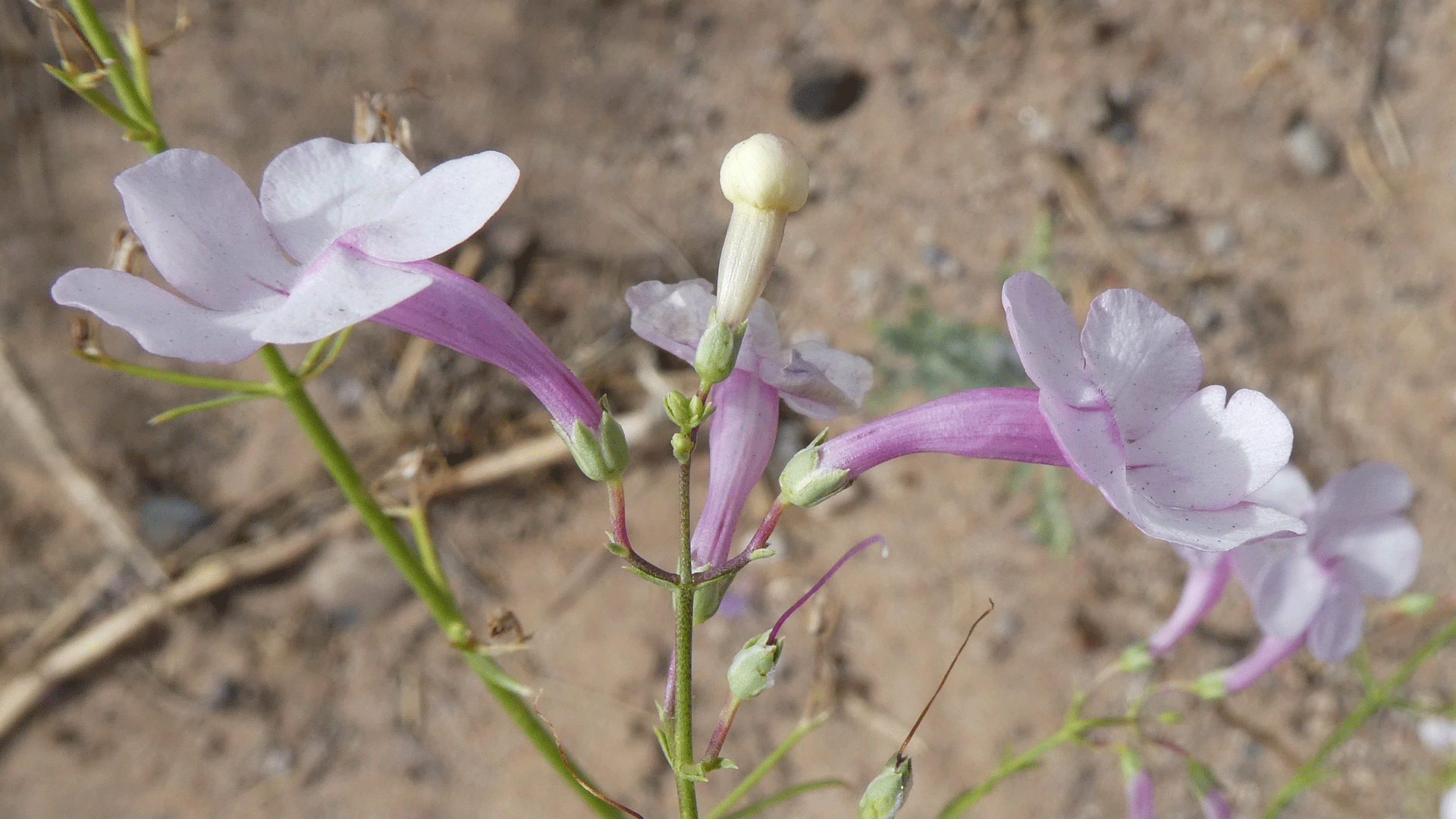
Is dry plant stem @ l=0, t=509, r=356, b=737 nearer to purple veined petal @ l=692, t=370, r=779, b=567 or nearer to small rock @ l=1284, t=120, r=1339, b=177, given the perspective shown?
purple veined petal @ l=692, t=370, r=779, b=567

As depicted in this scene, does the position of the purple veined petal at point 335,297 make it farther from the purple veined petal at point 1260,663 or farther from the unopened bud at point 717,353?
the purple veined petal at point 1260,663

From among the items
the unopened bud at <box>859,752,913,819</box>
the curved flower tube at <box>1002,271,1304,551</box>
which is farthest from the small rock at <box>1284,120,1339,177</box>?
the unopened bud at <box>859,752,913,819</box>

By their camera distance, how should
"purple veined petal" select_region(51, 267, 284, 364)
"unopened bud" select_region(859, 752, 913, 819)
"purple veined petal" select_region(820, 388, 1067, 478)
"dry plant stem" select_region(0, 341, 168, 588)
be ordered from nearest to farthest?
"purple veined petal" select_region(51, 267, 284, 364) → "purple veined petal" select_region(820, 388, 1067, 478) → "unopened bud" select_region(859, 752, 913, 819) → "dry plant stem" select_region(0, 341, 168, 588)

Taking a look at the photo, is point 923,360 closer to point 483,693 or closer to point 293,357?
point 483,693

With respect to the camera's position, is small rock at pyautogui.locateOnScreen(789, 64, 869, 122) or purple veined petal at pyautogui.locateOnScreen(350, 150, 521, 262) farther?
small rock at pyautogui.locateOnScreen(789, 64, 869, 122)

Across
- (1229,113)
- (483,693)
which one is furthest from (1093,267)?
(483,693)
